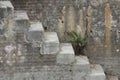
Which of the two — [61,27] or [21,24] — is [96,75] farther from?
[21,24]

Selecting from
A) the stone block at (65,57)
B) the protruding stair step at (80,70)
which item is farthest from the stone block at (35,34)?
the protruding stair step at (80,70)

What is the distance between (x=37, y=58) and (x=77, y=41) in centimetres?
122

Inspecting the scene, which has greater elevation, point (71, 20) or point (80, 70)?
point (71, 20)

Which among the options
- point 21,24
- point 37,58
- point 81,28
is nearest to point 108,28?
point 81,28

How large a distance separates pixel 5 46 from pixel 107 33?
2.54 m

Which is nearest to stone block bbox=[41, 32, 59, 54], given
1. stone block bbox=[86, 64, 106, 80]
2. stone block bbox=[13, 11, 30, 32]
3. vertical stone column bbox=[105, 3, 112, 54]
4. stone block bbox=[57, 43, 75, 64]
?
stone block bbox=[57, 43, 75, 64]

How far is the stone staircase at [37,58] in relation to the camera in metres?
7.71

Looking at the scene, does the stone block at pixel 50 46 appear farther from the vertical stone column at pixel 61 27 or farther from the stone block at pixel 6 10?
the vertical stone column at pixel 61 27

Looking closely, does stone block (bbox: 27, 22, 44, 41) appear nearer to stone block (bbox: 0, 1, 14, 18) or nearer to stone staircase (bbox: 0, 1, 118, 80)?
stone staircase (bbox: 0, 1, 118, 80)

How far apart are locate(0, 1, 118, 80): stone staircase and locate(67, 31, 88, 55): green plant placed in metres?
0.70

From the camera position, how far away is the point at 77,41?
28.5ft

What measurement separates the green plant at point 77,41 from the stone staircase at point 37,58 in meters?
0.70

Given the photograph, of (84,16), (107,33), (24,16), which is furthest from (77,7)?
(24,16)

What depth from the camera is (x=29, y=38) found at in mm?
7746
